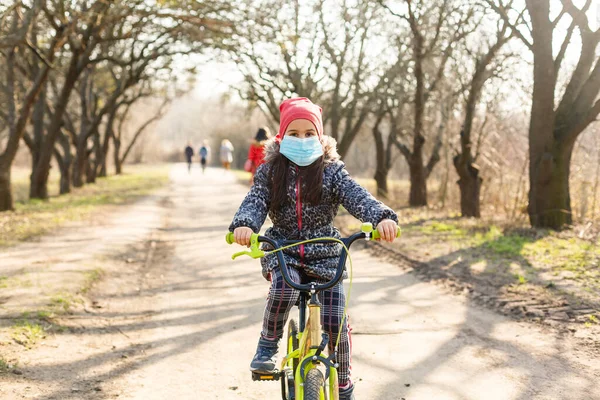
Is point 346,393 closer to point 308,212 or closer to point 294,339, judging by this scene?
point 294,339

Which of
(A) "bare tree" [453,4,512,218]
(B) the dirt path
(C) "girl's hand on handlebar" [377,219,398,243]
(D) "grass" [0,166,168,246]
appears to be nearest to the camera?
(C) "girl's hand on handlebar" [377,219,398,243]

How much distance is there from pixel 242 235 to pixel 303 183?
1.65 ft

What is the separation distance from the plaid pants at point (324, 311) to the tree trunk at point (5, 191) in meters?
14.2

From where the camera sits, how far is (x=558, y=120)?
1164 cm

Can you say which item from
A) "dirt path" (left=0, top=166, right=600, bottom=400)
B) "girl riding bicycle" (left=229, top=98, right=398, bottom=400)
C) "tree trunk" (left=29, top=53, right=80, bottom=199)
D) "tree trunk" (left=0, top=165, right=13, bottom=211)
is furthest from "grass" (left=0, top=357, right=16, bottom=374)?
"tree trunk" (left=29, top=53, right=80, bottom=199)

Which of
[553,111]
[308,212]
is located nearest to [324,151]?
[308,212]

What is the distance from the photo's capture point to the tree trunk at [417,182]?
1889 cm

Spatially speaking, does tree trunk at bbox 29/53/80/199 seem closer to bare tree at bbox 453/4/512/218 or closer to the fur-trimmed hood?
bare tree at bbox 453/4/512/218

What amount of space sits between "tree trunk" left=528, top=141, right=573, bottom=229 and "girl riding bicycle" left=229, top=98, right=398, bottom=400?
355 inches

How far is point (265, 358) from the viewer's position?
11.5 feet

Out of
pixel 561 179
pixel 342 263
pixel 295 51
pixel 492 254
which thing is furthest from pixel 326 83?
pixel 342 263

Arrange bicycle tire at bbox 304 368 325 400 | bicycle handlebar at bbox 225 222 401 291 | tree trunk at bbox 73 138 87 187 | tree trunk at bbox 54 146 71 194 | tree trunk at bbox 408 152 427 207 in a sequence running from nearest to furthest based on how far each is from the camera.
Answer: bicycle tire at bbox 304 368 325 400
bicycle handlebar at bbox 225 222 401 291
tree trunk at bbox 408 152 427 207
tree trunk at bbox 54 146 71 194
tree trunk at bbox 73 138 87 187

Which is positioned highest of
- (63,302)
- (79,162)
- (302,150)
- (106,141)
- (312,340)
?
(106,141)

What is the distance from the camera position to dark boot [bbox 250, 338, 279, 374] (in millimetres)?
3453
